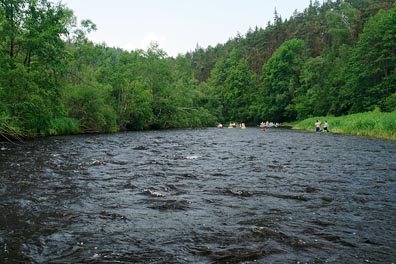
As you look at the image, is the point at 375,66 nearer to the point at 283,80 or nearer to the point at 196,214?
the point at 283,80

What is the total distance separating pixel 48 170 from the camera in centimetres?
1309

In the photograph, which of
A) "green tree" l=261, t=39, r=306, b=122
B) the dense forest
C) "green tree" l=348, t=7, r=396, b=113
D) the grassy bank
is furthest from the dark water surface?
"green tree" l=261, t=39, r=306, b=122

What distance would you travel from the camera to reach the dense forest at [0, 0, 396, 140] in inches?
1122

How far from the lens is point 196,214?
782cm

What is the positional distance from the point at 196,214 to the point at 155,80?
54.6 m

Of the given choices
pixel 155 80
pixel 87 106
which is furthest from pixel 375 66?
pixel 87 106

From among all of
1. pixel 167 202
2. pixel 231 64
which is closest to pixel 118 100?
pixel 167 202

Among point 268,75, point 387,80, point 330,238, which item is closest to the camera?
point 330,238

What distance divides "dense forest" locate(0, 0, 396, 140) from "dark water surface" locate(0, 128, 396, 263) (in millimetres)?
15062

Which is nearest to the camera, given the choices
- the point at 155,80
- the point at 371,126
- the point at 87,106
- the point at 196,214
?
the point at 196,214

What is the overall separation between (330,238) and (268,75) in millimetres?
84023

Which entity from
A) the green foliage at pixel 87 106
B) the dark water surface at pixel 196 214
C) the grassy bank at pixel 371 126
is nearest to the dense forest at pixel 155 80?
the green foliage at pixel 87 106

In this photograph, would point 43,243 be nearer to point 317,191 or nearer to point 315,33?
point 317,191

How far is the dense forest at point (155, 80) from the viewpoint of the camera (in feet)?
93.5
